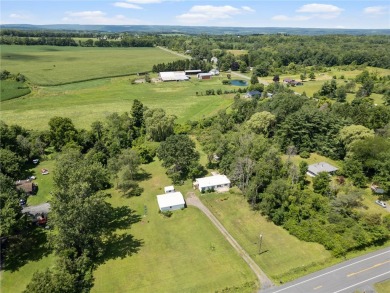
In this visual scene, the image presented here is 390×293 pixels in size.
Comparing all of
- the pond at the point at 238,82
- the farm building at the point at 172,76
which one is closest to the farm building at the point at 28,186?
the farm building at the point at 172,76

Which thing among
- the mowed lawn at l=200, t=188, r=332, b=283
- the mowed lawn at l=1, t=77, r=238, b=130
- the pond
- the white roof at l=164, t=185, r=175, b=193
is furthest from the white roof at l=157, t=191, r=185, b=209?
the pond

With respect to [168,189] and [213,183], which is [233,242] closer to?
[213,183]

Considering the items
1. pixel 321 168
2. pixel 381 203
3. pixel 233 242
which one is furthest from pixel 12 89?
pixel 381 203

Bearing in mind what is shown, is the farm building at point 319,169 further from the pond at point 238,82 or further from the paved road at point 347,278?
the pond at point 238,82

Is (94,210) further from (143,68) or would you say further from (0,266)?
(143,68)

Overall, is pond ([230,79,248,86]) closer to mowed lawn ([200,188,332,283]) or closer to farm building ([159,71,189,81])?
farm building ([159,71,189,81])
